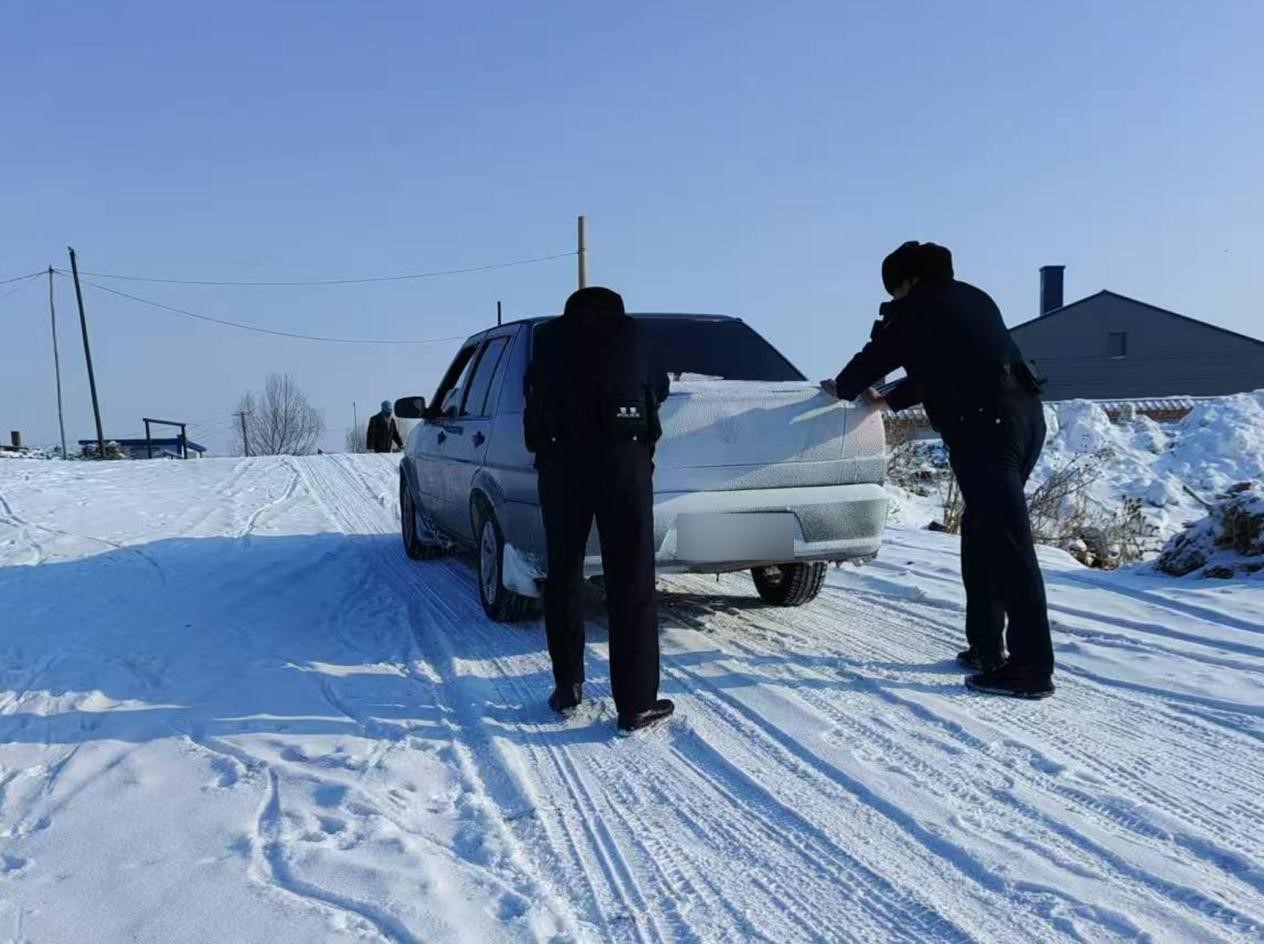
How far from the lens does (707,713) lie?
3.83m

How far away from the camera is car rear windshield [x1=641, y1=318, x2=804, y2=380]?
5.25 meters

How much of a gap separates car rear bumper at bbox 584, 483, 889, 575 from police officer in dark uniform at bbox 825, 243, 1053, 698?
666mm

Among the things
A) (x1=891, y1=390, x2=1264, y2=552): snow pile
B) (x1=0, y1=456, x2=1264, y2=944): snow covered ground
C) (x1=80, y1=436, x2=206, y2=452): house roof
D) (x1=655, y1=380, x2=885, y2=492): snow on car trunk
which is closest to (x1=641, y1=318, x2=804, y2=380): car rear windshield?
(x1=655, y1=380, x2=885, y2=492): snow on car trunk

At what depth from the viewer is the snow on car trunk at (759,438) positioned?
177 inches

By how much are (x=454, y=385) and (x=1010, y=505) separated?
418 centimetres

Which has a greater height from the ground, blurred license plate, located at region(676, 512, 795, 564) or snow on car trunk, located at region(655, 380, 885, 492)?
snow on car trunk, located at region(655, 380, 885, 492)

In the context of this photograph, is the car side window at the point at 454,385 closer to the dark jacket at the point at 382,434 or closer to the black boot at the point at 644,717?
the black boot at the point at 644,717

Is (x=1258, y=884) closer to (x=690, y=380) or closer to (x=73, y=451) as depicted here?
(x=690, y=380)

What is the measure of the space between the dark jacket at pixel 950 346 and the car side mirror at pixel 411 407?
12.7ft

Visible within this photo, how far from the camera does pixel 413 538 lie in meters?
7.85

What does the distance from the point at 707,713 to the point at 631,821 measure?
98 centimetres

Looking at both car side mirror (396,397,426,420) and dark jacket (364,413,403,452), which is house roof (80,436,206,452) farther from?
car side mirror (396,397,426,420)

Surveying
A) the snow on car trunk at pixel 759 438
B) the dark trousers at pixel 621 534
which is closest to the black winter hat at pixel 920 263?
the snow on car trunk at pixel 759 438

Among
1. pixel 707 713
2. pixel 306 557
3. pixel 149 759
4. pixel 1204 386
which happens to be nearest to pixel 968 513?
pixel 707 713
